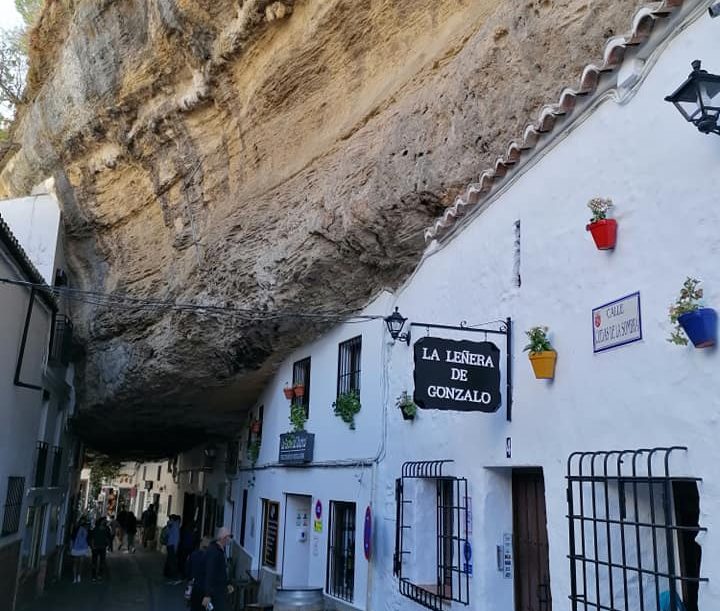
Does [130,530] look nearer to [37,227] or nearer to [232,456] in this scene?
[232,456]

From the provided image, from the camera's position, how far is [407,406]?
746cm

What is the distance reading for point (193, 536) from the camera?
19000 millimetres

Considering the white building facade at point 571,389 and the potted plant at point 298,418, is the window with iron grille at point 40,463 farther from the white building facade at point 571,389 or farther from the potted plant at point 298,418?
the white building facade at point 571,389

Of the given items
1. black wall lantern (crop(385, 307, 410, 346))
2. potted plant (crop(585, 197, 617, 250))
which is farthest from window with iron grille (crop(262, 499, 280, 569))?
potted plant (crop(585, 197, 617, 250))

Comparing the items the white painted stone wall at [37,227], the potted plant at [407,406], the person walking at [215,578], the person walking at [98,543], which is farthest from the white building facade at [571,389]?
the person walking at [98,543]

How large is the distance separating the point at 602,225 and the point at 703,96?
44.4 inches

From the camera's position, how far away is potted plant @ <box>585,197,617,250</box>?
14.1 feet

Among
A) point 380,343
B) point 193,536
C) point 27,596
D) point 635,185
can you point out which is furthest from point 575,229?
point 193,536

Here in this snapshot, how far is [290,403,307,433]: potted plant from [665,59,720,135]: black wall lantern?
27.8 ft

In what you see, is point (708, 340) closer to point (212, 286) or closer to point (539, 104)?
point (539, 104)

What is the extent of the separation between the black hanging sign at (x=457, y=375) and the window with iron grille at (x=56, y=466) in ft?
43.2

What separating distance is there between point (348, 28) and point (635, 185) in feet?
19.6

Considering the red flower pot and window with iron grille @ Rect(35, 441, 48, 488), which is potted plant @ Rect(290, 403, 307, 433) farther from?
the red flower pot

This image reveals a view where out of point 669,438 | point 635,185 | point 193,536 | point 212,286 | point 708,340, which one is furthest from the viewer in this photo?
point 193,536
